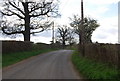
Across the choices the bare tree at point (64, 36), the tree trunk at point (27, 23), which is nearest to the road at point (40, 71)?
the tree trunk at point (27, 23)

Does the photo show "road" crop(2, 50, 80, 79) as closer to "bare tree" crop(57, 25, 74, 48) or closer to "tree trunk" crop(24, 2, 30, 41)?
"tree trunk" crop(24, 2, 30, 41)

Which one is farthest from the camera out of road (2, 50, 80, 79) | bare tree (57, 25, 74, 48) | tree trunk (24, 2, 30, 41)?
bare tree (57, 25, 74, 48)

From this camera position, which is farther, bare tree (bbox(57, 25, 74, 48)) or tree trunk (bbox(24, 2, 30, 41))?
bare tree (bbox(57, 25, 74, 48))

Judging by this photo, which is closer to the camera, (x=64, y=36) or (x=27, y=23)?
(x=27, y=23)

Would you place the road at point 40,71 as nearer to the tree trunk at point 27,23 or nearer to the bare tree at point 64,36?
the tree trunk at point 27,23

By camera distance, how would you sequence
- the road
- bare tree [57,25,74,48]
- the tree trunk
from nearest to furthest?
the road → the tree trunk → bare tree [57,25,74,48]

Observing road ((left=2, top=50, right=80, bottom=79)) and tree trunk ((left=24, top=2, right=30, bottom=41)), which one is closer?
road ((left=2, top=50, right=80, bottom=79))

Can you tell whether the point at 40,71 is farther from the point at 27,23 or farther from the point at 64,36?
the point at 64,36

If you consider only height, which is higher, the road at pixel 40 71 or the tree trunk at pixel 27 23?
the tree trunk at pixel 27 23

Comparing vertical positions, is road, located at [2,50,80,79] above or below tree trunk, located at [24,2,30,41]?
below

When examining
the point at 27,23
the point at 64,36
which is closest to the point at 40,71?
the point at 27,23

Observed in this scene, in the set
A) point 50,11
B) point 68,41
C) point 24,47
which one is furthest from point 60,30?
point 24,47

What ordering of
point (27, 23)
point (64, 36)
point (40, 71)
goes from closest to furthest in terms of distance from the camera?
point (40, 71), point (27, 23), point (64, 36)

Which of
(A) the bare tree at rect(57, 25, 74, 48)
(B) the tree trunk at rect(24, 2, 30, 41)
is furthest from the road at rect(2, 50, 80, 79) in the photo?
(A) the bare tree at rect(57, 25, 74, 48)
